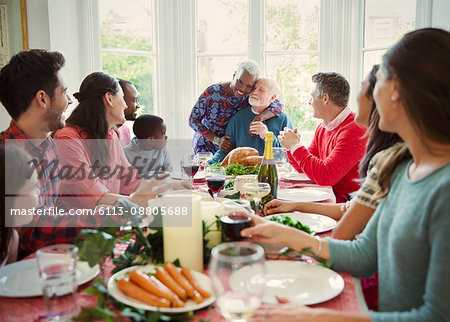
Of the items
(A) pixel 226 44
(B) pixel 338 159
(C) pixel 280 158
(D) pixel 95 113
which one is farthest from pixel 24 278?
(A) pixel 226 44

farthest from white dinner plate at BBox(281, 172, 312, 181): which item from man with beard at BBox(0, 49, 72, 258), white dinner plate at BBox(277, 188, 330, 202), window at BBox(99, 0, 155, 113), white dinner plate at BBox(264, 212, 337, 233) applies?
window at BBox(99, 0, 155, 113)

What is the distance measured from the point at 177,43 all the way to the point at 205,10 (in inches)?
19.7

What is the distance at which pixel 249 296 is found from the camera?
709 millimetres

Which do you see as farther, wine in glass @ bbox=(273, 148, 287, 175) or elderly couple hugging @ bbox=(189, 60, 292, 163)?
elderly couple hugging @ bbox=(189, 60, 292, 163)

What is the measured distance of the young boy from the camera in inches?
134

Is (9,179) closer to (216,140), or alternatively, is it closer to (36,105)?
(36,105)

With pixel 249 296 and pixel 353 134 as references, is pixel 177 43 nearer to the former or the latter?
pixel 353 134

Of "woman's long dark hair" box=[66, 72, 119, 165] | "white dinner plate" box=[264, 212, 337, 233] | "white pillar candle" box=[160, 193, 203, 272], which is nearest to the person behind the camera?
"white pillar candle" box=[160, 193, 203, 272]

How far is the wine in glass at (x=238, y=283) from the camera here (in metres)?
0.70

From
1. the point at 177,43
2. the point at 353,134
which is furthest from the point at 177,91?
the point at 353,134

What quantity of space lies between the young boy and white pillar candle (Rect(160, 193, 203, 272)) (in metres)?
2.33

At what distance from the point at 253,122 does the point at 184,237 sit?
240cm

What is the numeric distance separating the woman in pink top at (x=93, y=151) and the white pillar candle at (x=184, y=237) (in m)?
0.76

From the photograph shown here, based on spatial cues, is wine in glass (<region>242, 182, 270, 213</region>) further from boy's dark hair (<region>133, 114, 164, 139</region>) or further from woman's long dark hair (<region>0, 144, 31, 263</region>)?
boy's dark hair (<region>133, 114, 164, 139</region>)
